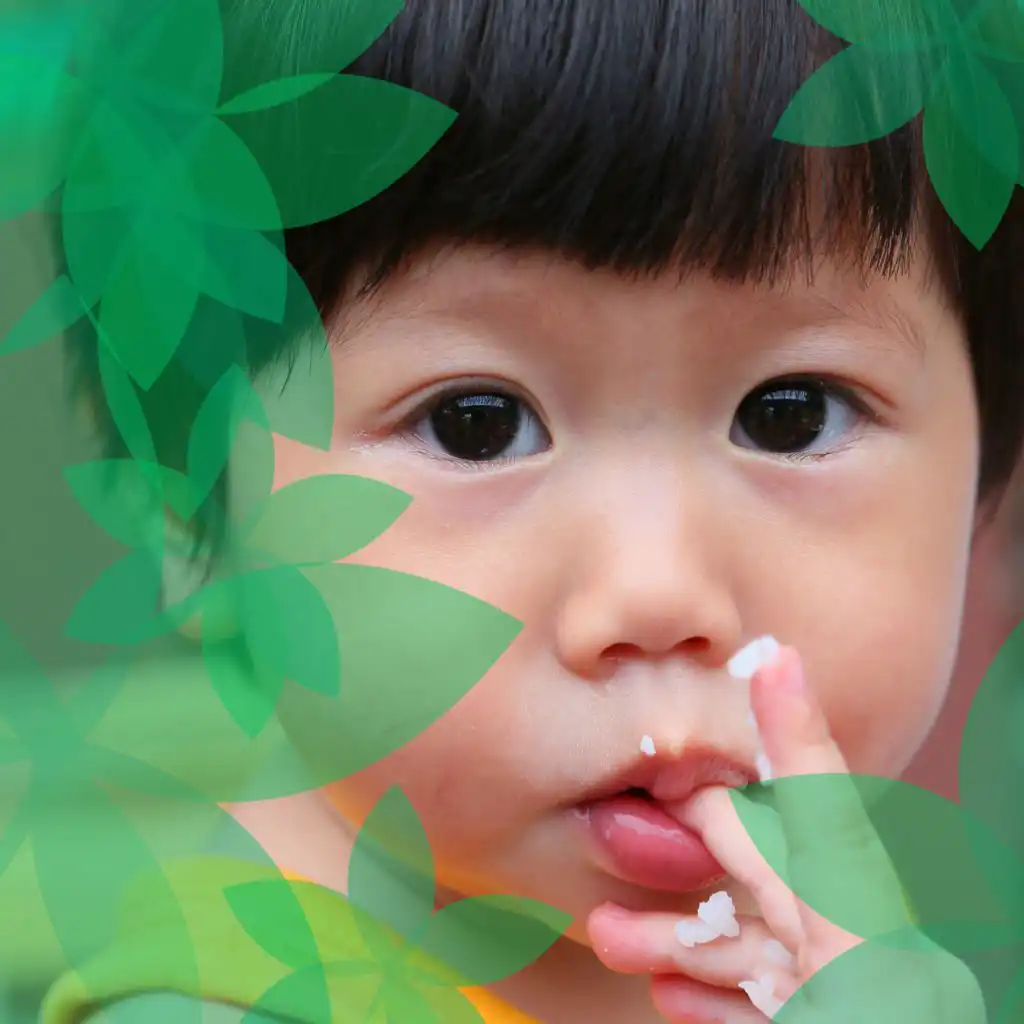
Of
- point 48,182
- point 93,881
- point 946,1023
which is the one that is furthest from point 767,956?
point 48,182

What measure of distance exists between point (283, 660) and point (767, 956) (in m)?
0.27

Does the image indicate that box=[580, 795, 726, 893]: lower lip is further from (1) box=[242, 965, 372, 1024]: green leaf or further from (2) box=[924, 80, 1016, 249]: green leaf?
(2) box=[924, 80, 1016, 249]: green leaf

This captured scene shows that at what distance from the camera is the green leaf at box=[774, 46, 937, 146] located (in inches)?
23.1

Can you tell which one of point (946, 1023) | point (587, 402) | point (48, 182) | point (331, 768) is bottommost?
point (946, 1023)

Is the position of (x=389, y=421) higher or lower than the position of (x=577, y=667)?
higher

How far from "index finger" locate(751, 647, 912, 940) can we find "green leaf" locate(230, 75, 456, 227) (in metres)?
0.28

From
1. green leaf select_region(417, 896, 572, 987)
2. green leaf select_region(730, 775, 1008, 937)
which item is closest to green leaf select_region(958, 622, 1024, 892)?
green leaf select_region(730, 775, 1008, 937)

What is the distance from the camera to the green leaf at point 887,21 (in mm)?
596

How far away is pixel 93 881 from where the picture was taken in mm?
724

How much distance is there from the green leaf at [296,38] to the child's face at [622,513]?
0.35 feet

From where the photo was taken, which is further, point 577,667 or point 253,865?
point 253,865

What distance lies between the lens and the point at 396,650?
24.4 inches

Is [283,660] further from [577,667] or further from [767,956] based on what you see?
[767,956]
